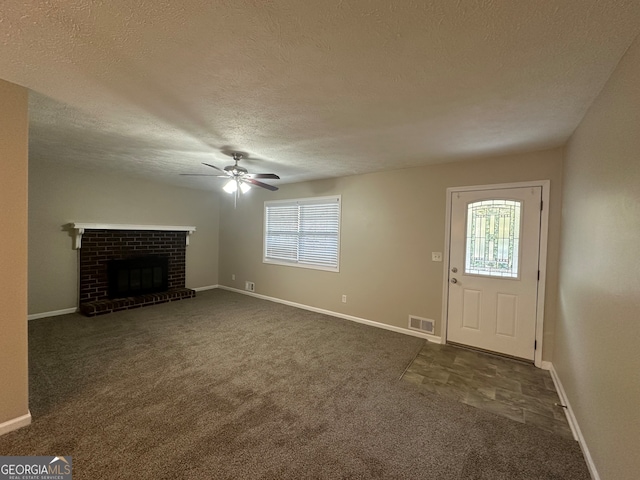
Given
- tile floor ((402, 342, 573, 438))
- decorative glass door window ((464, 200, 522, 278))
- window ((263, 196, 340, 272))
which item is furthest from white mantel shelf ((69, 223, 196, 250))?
decorative glass door window ((464, 200, 522, 278))

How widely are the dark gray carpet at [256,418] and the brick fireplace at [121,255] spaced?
1134 mm

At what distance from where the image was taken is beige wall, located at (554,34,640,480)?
50.4 inches

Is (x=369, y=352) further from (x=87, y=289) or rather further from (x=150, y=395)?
(x=87, y=289)

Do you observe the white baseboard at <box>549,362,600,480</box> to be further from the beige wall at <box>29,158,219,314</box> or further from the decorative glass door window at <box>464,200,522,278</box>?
the beige wall at <box>29,158,219,314</box>

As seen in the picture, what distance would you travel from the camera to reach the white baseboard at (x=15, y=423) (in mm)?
1824

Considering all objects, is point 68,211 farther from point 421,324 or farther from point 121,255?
point 421,324

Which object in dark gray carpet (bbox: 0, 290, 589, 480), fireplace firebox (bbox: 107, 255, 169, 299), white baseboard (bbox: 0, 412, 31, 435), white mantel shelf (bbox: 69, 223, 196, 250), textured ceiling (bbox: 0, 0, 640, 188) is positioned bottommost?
dark gray carpet (bbox: 0, 290, 589, 480)

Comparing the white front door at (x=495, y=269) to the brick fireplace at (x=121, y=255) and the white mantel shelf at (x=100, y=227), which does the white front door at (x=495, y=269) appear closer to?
the brick fireplace at (x=121, y=255)

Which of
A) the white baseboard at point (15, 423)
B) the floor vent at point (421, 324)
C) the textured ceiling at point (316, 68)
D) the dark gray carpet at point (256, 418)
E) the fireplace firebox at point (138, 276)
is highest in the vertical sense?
the textured ceiling at point (316, 68)

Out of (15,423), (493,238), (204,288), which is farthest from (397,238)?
(204,288)

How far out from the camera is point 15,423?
6.13ft

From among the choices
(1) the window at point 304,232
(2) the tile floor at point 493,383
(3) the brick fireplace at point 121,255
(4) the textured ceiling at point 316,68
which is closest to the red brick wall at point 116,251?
(3) the brick fireplace at point 121,255

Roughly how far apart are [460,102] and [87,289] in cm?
582

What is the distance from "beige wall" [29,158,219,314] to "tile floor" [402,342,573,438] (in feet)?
17.2
